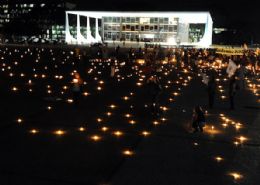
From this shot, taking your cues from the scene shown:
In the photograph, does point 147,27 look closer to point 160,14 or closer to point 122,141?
point 160,14

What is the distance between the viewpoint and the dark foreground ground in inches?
295

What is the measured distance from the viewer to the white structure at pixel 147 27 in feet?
250

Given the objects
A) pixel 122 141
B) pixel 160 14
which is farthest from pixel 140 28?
pixel 122 141

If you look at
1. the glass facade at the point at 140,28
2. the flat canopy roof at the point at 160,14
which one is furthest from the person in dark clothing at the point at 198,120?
the glass facade at the point at 140,28

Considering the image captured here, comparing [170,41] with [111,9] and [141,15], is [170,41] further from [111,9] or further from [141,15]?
[111,9]

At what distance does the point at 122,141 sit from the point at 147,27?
70.4 m

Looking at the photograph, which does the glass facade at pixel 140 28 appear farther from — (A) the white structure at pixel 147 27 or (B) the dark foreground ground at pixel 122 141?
(B) the dark foreground ground at pixel 122 141

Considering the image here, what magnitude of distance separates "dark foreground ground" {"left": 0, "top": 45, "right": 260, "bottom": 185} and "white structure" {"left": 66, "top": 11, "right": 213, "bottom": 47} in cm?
5978

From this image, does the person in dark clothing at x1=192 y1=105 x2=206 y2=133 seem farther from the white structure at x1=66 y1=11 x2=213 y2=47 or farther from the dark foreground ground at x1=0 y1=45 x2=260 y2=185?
the white structure at x1=66 y1=11 x2=213 y2=47

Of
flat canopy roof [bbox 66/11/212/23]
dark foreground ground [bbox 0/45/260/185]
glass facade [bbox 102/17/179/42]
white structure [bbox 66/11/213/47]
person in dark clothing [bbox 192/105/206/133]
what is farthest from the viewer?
glass facade [bbox 102/17/179/42]

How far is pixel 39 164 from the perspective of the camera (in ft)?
26.0

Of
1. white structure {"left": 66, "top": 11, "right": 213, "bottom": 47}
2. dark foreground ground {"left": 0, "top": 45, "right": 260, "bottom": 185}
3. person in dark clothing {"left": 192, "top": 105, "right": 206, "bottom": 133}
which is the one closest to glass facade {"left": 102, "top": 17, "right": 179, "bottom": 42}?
white structure {"left": 66, "top": 11, "right": 213, "bottom": 47}

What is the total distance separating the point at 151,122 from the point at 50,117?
122 inches

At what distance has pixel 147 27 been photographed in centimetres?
7888
